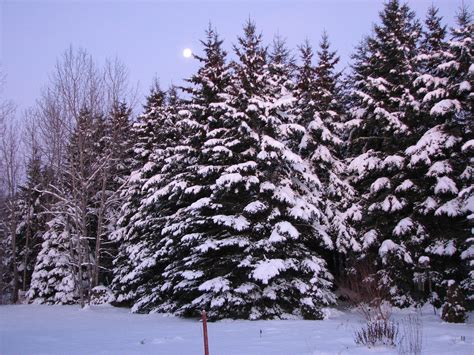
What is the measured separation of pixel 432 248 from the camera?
17375mm

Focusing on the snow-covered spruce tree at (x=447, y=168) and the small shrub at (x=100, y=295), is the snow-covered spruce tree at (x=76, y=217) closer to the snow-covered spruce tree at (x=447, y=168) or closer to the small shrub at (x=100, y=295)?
the small shrub at (x=100, y=295)

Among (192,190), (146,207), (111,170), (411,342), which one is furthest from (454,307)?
(111,170)

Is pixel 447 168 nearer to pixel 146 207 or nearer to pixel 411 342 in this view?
pixel 411 342

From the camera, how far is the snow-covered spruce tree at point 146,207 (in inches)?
805

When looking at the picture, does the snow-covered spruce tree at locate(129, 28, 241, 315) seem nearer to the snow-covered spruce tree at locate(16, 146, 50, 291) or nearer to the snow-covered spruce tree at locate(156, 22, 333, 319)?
the snow-covered spruce tree at locate(156, 22, 333, 319)

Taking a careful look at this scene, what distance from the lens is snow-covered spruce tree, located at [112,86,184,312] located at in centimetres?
2044

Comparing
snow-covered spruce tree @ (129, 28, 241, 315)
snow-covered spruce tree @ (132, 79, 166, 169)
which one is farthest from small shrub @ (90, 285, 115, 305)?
snow-covered spruce tree @ (132, 79, 166, 169)

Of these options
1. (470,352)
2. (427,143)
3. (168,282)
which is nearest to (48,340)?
(168,282)

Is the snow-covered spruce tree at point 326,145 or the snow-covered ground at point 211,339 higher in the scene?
the snow-covered spruce tree at point 326,145

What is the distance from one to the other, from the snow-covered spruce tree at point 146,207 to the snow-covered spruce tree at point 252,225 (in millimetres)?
2908

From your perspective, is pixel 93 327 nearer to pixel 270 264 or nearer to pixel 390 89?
pixel 270 264

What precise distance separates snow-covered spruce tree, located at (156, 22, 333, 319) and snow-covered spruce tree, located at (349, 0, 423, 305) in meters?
2.97

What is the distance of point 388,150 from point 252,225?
820 centimetres

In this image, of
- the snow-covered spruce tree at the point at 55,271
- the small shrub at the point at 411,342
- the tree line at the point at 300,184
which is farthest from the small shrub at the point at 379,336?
the snow-covered spruce tree at the point at 55,271
